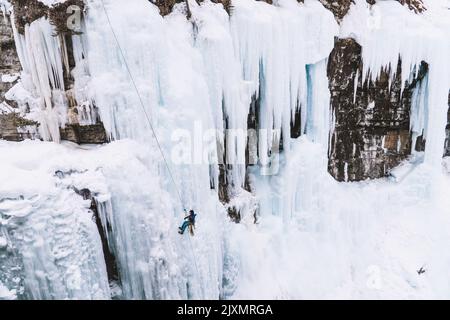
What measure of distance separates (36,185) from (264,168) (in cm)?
455

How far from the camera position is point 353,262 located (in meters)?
8.53

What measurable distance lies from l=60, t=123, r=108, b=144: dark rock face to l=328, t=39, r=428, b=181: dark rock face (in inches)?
189

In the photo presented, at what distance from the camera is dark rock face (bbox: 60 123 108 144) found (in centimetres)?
614

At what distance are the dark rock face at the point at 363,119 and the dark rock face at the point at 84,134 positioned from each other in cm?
480

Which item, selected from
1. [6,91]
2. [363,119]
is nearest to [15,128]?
[6,91]

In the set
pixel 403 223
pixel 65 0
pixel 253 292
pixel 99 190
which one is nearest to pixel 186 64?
pixel 65 0

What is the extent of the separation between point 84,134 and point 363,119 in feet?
19.9

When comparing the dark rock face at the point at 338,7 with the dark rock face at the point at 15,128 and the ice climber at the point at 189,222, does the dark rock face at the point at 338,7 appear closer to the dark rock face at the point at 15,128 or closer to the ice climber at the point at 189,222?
the ice climber at the point at 189,222

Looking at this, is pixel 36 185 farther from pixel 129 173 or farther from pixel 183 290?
pixel 183 290

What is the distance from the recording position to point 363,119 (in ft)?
28.7

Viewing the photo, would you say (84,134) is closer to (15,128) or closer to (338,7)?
(15,128)

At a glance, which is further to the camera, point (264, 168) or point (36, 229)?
point (264, 168)

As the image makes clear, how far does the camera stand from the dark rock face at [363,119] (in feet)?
26.6

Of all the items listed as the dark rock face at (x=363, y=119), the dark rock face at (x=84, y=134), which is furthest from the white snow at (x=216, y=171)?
the dark rock face at (x=363, y=119)
